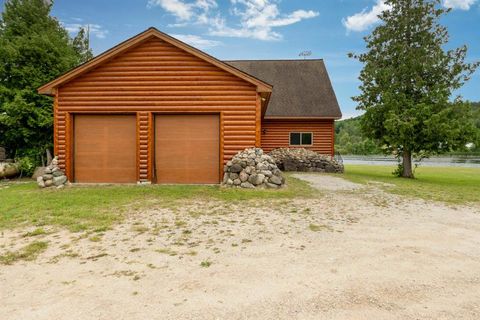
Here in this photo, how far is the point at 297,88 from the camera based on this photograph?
818 inches

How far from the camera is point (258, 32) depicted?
125ft

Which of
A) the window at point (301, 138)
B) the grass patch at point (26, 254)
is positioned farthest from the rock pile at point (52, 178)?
the window at point (301, 138)

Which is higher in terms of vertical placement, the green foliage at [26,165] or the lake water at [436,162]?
the green foliage at [26,165]

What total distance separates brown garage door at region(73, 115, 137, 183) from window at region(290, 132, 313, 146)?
11.3 metres

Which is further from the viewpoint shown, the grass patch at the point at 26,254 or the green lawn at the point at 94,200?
the green lawn at the point at 94,200

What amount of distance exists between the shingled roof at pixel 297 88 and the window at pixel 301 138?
130 centimetres

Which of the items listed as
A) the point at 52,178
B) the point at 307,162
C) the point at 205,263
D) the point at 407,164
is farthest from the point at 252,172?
the point at 407,164

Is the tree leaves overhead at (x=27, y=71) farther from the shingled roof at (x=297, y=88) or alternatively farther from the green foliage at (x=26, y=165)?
the shingled roof at (x=297, y=88)

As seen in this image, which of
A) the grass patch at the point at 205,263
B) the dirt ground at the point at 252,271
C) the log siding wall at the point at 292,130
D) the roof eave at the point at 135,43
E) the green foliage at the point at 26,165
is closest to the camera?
the dirt ground at the point at 252,271

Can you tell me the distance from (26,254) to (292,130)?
1687 centimetres

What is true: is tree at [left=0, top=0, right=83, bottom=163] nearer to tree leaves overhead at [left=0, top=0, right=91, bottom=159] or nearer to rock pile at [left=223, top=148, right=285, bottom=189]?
tree leaves overhead at [left=0, top=0, right=91, bottom=159]

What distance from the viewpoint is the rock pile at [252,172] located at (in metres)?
9.76

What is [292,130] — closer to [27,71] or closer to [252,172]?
[252,172]

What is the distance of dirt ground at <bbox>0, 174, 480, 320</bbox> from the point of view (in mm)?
2688
